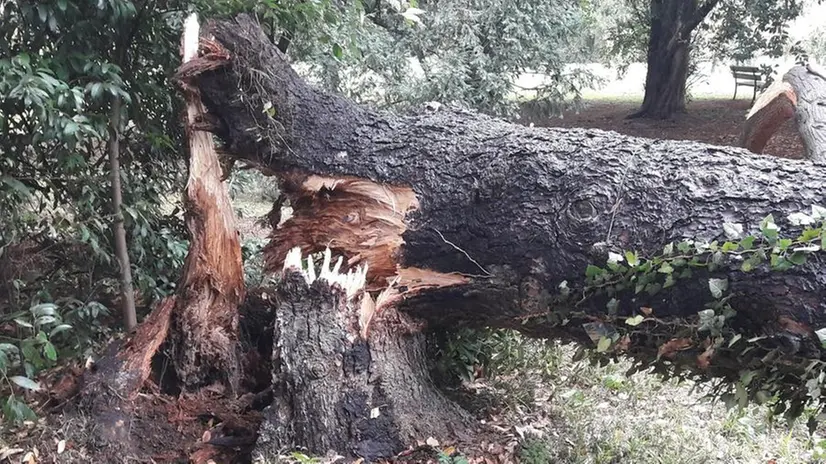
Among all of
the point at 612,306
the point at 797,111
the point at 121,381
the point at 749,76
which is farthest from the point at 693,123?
the point at 121,381

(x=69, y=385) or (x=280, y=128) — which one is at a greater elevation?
(x=280, y=128)

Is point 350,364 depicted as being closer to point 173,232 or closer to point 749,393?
point 749,393

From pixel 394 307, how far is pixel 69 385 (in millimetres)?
1507

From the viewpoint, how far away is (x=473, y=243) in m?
2.81

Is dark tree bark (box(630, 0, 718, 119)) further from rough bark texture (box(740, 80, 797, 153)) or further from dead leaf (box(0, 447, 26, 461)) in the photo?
dead leaf (box(0, 447, 26, 461))

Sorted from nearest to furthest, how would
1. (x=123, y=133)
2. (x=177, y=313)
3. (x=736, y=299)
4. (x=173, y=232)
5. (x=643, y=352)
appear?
(x=736, y=299) < (x=643, y=352) < (x=177, y=313) < (x=123, y=133) < (x=173, y=232)

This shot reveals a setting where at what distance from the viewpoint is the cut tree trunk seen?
3.15m

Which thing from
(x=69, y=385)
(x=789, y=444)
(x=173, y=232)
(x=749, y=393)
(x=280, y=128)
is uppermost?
(x=280, y=128)

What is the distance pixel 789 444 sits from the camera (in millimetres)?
3152

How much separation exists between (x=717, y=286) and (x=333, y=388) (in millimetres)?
1523

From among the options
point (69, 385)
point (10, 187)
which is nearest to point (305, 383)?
point (69, 385)

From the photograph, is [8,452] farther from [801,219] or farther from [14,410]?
[801,219]

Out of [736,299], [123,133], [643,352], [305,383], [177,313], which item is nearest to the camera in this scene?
[736,299]

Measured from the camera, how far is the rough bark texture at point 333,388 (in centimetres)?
276
